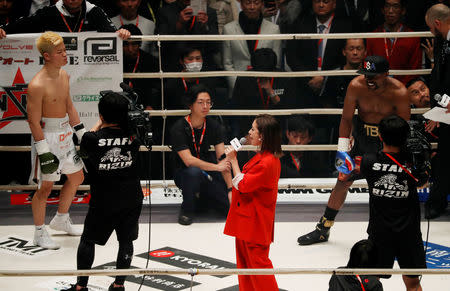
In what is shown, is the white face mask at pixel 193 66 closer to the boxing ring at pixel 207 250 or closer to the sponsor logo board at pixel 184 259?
the boxing ring at pixel 207 250

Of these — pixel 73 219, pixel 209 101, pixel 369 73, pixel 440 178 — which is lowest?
pixel 73 219

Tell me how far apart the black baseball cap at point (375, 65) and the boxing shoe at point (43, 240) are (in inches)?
99.7

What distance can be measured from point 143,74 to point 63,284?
2.06 m

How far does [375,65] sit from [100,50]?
221 centimetres

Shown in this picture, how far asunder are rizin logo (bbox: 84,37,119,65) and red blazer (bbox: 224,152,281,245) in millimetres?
2163

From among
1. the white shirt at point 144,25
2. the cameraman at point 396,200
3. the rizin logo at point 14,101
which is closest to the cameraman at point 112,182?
the cameraman at point 396,200

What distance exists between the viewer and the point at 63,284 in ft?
14.1

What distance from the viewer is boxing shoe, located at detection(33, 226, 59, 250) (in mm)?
4961

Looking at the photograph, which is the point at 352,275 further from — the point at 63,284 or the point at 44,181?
the point at 44,181

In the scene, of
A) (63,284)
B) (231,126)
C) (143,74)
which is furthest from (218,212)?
(63,284)

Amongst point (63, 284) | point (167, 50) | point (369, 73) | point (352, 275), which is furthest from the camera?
point (167, 50)

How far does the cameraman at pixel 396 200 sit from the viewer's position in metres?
3.71

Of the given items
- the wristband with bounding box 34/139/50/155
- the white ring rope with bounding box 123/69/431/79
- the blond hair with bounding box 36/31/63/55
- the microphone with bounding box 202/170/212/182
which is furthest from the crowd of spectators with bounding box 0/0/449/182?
the wristband with bounding box 34/139/50/155

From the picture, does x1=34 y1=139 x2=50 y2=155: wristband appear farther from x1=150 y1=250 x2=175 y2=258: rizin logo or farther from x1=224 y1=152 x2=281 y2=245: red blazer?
x1=224 y1=152 x2=281 y2=245: red blazer
